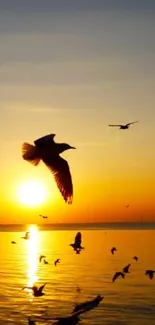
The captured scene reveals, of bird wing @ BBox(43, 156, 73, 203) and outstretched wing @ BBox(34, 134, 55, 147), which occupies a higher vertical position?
outstretched wing @ BBox(34, 134, 55, 147)

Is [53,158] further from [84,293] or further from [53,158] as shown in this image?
[84,293]

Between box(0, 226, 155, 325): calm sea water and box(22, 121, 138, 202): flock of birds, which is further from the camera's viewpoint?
box(0, 226, 155, 325): calm sea water

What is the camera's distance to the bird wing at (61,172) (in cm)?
1244

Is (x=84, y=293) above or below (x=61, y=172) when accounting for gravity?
above

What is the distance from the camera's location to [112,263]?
6950cm

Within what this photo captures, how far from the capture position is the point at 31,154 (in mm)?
12469

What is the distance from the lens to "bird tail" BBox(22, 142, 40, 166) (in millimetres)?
12117

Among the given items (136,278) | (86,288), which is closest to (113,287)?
(86,288)

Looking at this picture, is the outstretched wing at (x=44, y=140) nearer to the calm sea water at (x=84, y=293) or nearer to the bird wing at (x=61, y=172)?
the bird wing at (x=61, y=172)

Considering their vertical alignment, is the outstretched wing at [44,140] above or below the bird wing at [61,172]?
above

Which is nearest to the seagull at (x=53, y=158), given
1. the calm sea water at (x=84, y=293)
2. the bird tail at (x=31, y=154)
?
the bird tail at (x=31, y=154)

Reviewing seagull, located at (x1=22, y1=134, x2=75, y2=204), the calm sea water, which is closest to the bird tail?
seagull, located at (x1=22, y1=134, x2=75, y2=204)

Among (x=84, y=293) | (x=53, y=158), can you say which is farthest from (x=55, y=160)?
A: (x=84, y=293)

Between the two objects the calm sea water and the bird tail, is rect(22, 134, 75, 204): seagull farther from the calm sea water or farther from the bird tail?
the calm sea water
